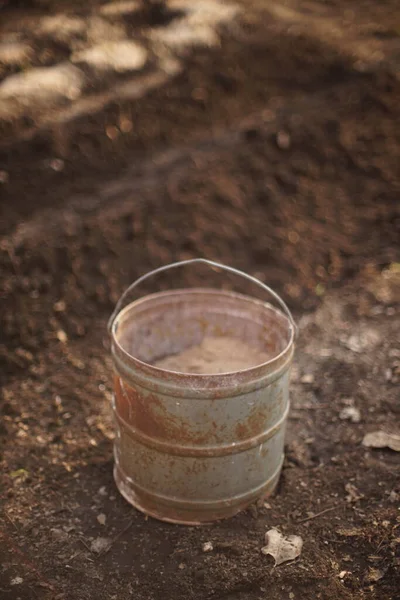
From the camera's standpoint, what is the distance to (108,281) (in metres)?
5.09

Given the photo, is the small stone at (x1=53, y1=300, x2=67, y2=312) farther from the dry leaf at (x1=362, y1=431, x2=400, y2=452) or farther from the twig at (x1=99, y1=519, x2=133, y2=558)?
the dry leaf at (x1=362, y1=431, x2=400, y2=452)

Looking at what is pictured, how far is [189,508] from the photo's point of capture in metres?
2.90

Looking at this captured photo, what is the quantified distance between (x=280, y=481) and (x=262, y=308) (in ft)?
3.04

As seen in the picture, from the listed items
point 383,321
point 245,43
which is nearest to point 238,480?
point 383,321

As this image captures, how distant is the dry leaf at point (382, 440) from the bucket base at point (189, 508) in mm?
755

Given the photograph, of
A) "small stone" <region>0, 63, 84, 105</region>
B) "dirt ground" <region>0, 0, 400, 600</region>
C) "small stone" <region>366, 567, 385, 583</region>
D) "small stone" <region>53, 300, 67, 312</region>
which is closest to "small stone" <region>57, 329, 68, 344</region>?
"dirt ground" <region>0, 0, 400, 600</region>

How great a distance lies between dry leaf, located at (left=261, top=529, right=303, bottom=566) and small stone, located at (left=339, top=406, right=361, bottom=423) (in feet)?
3.47

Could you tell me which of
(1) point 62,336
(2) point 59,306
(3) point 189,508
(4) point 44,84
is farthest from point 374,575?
(4) point 44,84

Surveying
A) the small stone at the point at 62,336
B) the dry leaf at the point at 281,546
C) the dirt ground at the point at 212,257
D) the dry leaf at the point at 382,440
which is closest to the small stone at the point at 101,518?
the dirt ground at the point at 212,257

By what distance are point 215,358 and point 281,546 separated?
3.41 feet

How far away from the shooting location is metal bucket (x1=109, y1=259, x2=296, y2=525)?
266 cm

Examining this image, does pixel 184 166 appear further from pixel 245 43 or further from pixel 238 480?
pixel 238 480

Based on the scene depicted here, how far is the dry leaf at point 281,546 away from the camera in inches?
110

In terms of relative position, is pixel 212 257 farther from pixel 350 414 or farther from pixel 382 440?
pixel 382 440
